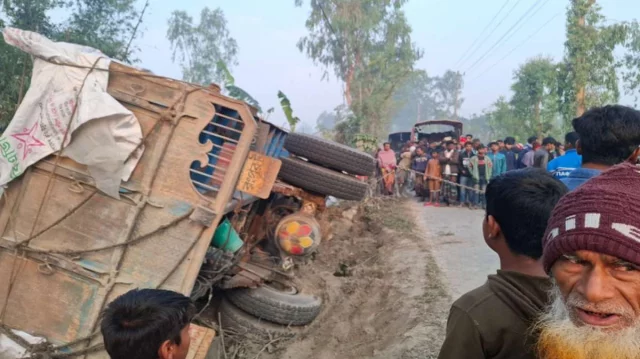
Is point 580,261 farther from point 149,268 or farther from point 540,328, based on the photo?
point 149,268

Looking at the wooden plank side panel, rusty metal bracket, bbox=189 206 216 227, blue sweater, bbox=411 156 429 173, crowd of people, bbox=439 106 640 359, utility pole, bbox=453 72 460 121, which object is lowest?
the wooden plank side panel

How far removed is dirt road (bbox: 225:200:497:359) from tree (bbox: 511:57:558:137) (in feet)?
41.1

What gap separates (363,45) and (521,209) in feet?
111

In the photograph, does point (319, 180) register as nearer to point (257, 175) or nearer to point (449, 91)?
point (257, 175)

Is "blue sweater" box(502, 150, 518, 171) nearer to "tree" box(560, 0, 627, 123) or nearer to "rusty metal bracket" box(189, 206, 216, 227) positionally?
"tree" box(560, 0, 627, 123)

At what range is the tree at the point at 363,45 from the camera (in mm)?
32688

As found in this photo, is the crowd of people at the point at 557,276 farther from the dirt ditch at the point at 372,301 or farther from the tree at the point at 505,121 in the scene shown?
the tree at the point at 505,121

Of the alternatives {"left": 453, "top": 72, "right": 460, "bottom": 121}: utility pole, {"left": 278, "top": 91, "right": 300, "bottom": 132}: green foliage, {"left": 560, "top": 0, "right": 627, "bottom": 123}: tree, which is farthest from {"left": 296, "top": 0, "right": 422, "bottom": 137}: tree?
{"left": 453, "top": 72, "right": 460, "bottom": 121}: utility pole

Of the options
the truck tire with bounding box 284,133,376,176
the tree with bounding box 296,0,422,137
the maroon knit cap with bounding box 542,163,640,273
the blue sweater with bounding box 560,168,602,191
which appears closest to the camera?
the maroon knit cap with bounding box 542,163,640,273

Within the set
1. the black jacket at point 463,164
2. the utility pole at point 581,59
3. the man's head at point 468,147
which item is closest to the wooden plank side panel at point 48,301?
the black jacket at point 463,164

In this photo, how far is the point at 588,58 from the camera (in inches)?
605

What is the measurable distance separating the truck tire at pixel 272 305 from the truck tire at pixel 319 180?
1.08m

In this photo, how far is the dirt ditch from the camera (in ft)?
15.1

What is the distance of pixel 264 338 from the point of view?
494 centimetres
